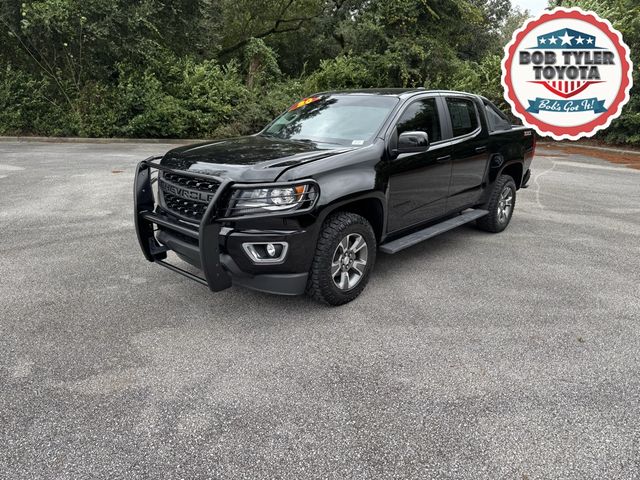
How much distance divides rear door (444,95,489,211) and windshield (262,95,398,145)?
0.95 meters

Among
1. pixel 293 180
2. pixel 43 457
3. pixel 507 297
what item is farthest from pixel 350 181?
pixel 43 457

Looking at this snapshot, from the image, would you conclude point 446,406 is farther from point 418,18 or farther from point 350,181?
point 418,18

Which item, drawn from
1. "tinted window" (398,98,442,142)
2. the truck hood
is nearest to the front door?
"tinted window" (398,98,442,142)

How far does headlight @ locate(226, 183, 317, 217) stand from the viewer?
3.50 metres

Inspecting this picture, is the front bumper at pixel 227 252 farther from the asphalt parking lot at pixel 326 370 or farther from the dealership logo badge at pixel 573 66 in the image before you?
the dealership logo badge at pixel 573 66

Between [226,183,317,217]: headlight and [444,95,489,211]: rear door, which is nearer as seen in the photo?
[226,183,317,217]: headlight

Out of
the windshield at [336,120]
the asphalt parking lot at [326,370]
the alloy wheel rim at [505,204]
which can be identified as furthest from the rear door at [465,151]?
the windshield at [336,120]

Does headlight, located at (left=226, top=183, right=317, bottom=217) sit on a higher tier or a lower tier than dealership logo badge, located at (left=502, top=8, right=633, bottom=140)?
lower

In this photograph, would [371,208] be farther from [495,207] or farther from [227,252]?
[495,207]

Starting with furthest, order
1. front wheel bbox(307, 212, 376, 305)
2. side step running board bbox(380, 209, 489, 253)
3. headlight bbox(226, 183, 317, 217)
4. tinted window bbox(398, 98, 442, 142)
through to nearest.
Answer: tinted window bbox(398, 98, 442, 142) → side step running board bbox(380, 209, 489, 253) → front wheel bbox(307, 212, 376, 305) → headlight bbox(226, 183, 317, 217)

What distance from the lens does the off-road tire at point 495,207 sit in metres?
5.96

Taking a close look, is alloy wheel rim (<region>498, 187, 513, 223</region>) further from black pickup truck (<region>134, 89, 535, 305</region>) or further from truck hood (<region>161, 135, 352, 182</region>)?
truck hood (<region>161, 135, 352, 182</region>)

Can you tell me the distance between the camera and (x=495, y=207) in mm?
6004

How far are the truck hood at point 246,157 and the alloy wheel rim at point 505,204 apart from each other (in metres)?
2.87
